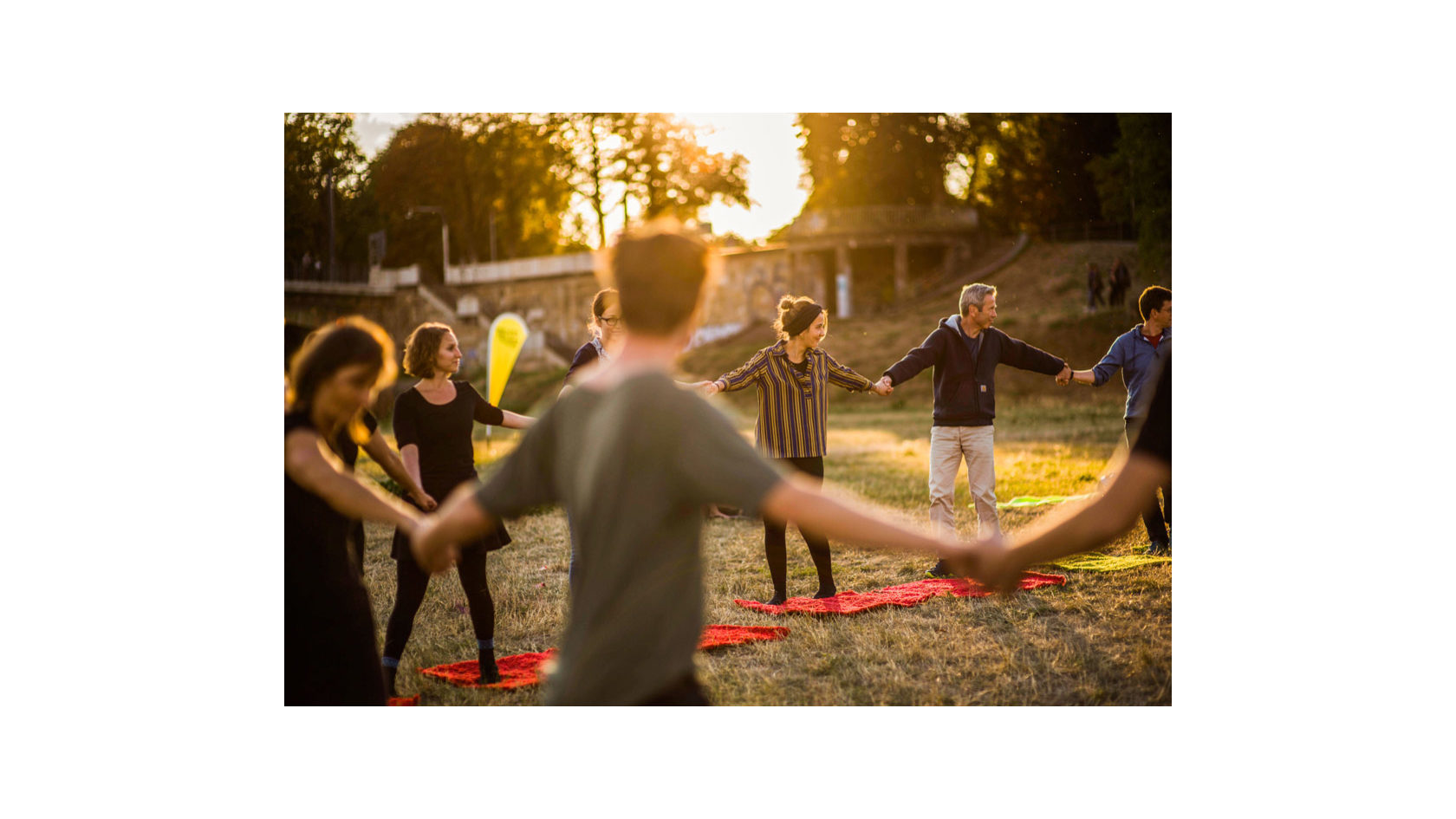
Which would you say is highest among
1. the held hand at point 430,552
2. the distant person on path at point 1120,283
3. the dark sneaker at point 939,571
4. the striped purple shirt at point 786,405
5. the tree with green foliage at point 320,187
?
the distant person on path at point 1120,283

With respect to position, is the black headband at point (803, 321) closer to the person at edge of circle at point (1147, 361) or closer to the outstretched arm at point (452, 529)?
the person at edge of circle at point (1147, 361)

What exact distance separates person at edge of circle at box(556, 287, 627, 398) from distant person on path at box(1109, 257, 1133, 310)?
16933 mm

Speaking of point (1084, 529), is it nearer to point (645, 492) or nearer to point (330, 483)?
point (645, 492)

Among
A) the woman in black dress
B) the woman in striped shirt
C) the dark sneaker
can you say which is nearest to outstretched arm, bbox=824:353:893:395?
the woman in striped shirt

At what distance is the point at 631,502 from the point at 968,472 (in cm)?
531

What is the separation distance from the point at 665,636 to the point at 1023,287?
27.1m

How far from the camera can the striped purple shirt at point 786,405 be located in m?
6.70

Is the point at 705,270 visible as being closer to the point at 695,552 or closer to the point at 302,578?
the point at 695,552

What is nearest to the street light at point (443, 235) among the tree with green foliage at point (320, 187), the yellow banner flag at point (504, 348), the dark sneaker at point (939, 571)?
the tree with green foliage at point (320, 187)

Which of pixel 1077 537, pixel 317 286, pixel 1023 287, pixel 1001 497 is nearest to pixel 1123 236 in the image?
pixel 1023 287

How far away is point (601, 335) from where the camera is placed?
620cm

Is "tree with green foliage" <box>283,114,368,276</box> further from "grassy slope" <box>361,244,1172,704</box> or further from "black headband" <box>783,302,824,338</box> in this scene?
"black headband" <box>783,302,824,338</box>

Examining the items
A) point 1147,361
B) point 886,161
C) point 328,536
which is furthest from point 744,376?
point 886,161

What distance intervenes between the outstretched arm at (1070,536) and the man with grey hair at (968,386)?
4564 mm
